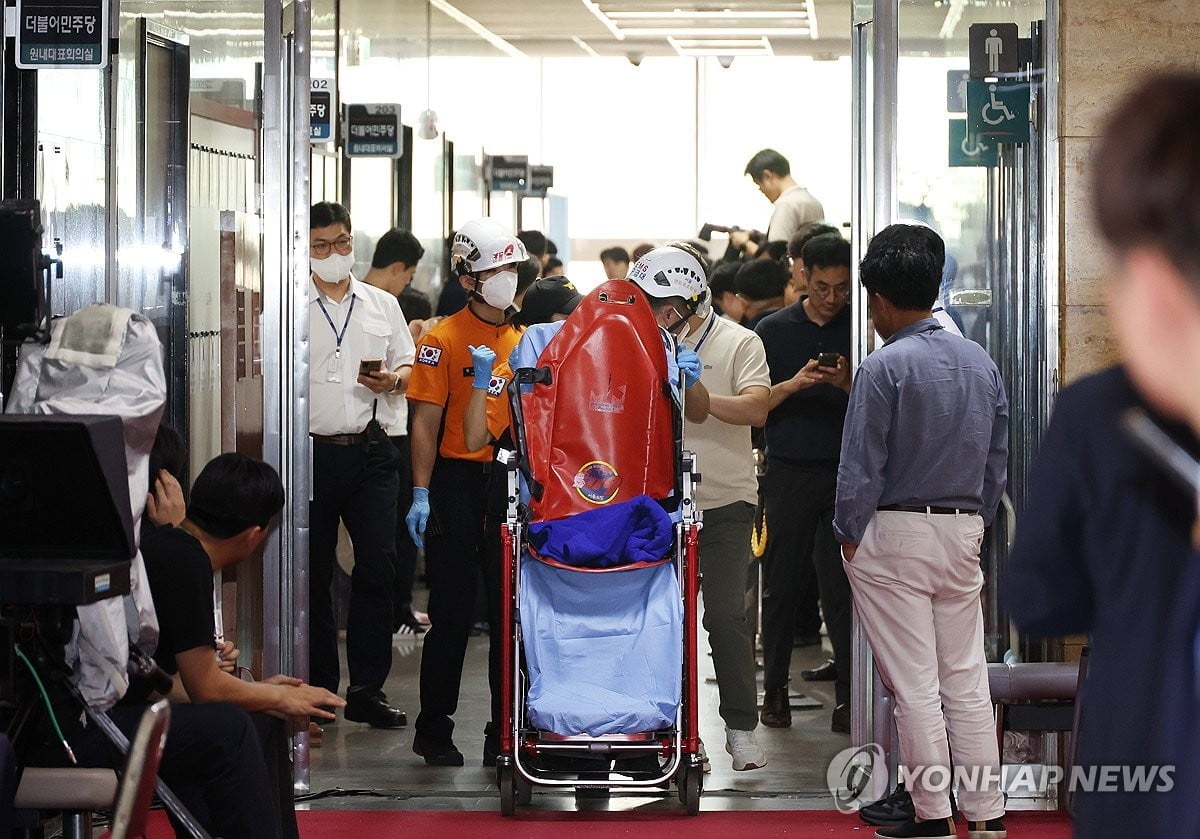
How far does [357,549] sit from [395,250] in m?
2.17

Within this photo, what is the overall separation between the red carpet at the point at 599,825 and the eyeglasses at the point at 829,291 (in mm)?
Result: 1885

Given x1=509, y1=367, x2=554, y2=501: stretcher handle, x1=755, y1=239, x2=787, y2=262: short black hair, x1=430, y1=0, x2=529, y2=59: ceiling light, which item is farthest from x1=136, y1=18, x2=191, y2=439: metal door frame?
x1=430, y1=0, x2=529, y2=59: ceiling light

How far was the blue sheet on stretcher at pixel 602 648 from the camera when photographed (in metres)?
4.17

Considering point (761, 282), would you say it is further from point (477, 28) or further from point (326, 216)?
point (477, 28)

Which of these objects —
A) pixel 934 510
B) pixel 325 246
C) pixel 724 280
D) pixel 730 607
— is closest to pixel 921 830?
pixel 934 510

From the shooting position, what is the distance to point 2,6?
423 cm

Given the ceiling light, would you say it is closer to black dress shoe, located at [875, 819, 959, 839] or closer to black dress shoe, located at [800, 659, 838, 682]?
black dress shoe, located at [800, 659, 838, 682]

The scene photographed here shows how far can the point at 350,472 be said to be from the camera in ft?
18.0

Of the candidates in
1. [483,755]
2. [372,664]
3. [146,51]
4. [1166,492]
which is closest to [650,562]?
[483,755]

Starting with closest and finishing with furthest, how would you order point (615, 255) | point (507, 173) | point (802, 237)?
1. point (802, 237)
2. point (615, 255)
3. point (507, 173)

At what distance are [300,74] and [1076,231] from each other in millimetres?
2233

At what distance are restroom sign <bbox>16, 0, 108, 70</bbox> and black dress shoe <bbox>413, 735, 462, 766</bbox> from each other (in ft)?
7.35

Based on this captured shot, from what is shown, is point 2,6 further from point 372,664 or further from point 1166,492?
point 1166,492

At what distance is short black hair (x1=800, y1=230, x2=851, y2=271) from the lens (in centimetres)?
555
